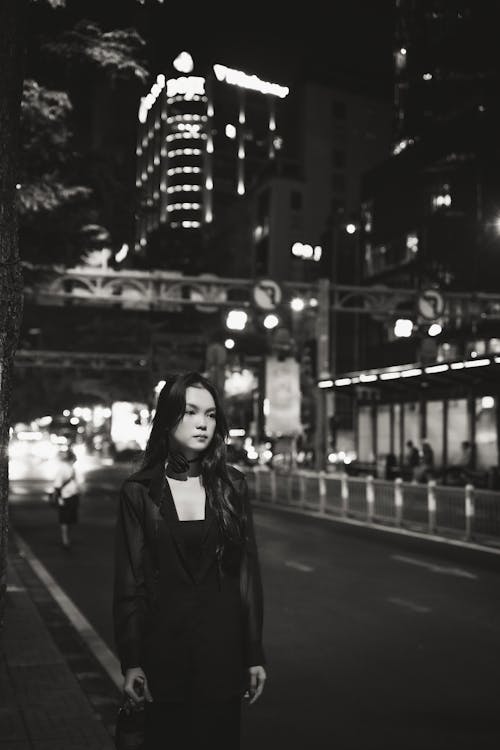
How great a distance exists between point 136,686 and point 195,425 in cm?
94

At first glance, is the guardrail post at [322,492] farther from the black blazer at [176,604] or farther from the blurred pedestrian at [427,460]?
the black blazer at [176,604]

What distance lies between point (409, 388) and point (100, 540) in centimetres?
1363

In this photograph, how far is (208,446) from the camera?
379cm

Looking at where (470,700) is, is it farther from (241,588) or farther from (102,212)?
(102,212)

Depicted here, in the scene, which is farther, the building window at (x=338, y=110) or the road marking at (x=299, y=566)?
the building window at (x=338, y=110)

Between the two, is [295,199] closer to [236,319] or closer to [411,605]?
[236,319]

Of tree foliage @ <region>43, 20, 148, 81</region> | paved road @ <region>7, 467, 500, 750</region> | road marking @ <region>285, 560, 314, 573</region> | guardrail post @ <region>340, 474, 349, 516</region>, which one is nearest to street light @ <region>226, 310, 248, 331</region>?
guardrail post @ <region>340, 474, 349, 516</region>

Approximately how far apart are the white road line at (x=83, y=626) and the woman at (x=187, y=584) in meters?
4.01

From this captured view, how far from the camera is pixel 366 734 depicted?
6.27 meters

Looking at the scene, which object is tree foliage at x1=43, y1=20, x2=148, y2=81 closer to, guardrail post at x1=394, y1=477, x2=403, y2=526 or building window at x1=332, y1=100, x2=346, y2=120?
guardrail post at x1=394, y1=477, x2=403, y2=526

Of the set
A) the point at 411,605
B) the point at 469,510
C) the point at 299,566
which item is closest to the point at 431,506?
the point at 469,510

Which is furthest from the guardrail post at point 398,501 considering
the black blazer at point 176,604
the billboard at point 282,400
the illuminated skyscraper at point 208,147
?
the illuminated skyscraper at point 208,147

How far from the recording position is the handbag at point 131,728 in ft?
11.4

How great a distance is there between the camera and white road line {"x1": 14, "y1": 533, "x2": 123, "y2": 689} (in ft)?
26.0
